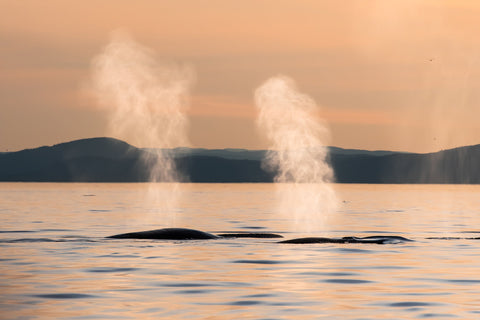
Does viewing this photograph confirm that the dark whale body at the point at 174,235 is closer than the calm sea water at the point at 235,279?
No

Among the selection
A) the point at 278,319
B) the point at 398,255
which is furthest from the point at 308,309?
the point at 398,255

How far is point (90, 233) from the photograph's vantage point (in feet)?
193

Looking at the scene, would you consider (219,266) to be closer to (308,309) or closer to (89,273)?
(89,273)

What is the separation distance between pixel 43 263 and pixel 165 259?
492cm

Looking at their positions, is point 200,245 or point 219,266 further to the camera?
point 200,245

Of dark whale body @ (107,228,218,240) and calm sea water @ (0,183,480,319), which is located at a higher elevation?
dark whale body @ (107,228,218,240)

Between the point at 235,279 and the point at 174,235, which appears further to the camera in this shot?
the point at 174,235

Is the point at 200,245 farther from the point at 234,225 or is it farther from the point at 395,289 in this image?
the point at 234,225

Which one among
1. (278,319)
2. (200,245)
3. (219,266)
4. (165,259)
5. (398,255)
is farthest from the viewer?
(200,245)

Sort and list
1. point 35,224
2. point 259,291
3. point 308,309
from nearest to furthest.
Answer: point 308,309, point 259,291, point 35,224

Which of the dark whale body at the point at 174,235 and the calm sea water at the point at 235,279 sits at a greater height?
the dark whale body at the point at 174,235

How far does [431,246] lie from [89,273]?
20669 mm

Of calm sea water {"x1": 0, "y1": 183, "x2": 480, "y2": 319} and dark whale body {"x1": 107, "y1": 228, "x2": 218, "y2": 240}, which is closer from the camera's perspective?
calm sea water {"x1": 0, "y1": 183, "x2": 480, "y2": 319}

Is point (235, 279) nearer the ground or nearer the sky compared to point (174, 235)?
nearer the ground
